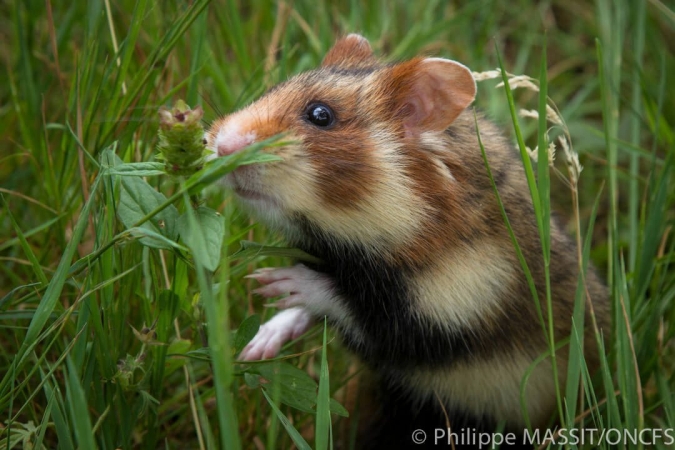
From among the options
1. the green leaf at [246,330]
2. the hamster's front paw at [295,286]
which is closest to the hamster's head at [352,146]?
the hamster's front paw at [295,286]

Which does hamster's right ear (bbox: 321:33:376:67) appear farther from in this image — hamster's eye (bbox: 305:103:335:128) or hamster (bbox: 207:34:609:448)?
hamster's eye (bbox: 305:103:335:128)

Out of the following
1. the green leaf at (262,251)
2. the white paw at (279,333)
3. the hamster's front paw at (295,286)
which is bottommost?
the white paw at (279,333)

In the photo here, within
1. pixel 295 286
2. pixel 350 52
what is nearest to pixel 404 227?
pixel 295 286

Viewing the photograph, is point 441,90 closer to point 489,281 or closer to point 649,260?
point 489,281

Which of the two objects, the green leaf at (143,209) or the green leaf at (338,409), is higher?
the green leaf at (143,209)

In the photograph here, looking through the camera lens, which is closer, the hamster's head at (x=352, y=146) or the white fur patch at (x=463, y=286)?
the hamster's head at (x=352, y=146)

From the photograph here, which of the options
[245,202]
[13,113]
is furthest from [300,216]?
[13,113]

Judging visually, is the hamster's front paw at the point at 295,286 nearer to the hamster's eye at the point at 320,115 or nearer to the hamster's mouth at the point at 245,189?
the hamster's mouth at the point at 245,189

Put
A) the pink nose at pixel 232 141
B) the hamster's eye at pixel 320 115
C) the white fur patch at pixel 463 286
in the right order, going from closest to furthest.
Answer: the pink nose at pixel 232 141 < the hamster's eye at pixel 320 115 < the white fur patch at pixel 463 286
